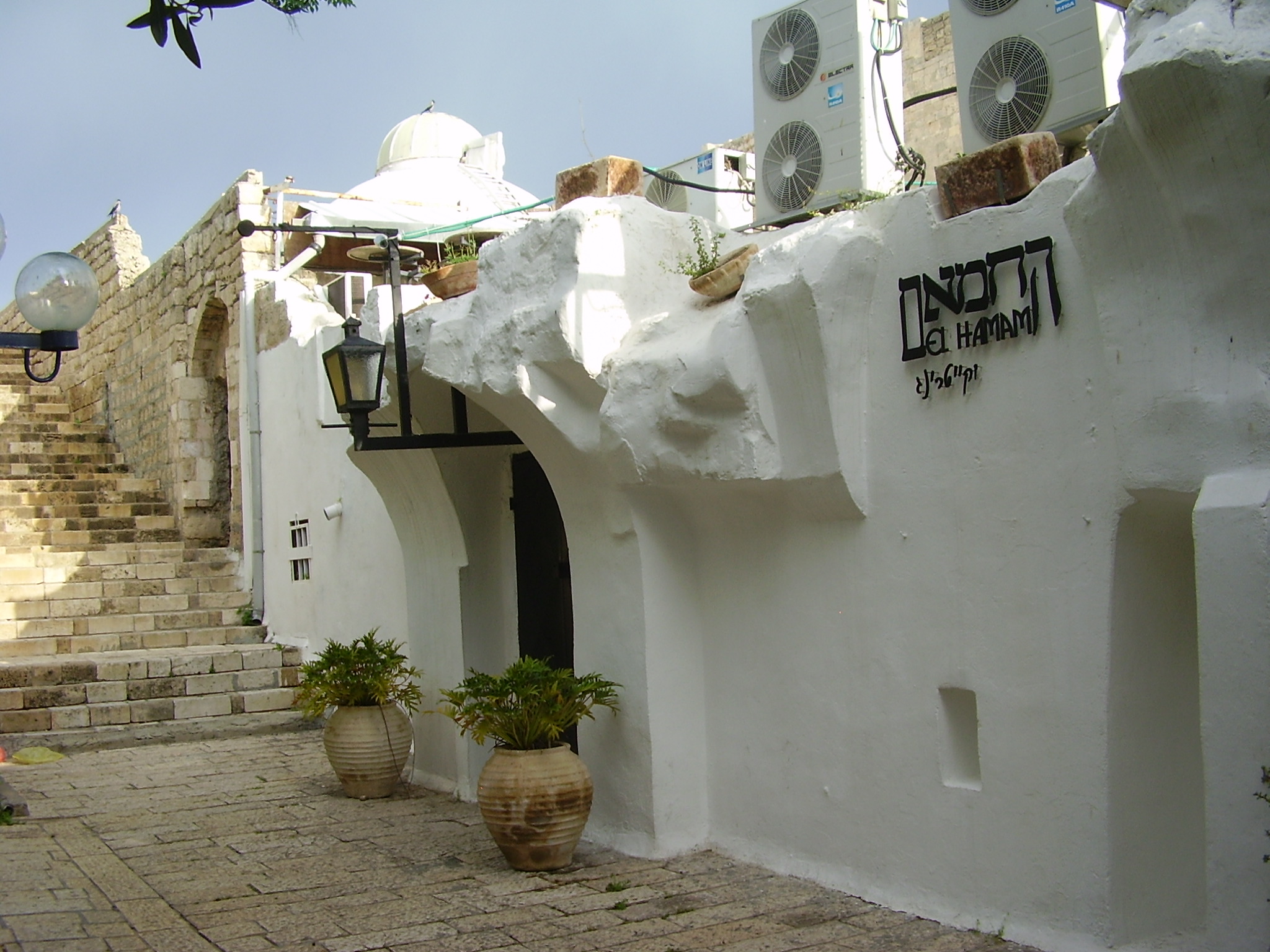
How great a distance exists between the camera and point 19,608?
12180 millimetres

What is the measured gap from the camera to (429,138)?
16.2 meters

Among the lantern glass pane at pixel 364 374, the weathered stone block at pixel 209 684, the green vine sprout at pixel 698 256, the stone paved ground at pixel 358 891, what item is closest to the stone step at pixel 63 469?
the weathered stone block at pixel 209 684

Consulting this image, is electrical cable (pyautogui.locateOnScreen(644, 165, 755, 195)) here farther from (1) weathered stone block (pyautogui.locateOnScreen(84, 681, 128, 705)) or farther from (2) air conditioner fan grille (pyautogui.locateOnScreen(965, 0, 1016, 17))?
(1) weathered stone block (pyautogui.locateOnScreen(84, 681, 128, 705))

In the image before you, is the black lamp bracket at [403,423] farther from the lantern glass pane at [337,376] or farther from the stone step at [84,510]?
the stone step at [84,510]

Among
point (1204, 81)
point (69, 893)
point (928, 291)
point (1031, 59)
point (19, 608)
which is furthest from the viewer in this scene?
point (19, 608)

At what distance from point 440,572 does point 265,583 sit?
5.26m

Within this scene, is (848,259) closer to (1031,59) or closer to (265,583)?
(1031,59)

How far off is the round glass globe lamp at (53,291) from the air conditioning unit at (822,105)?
10.7 feet

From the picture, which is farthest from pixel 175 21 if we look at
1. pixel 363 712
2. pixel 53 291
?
pixel 363 712

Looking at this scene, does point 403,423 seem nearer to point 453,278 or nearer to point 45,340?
point 453,278

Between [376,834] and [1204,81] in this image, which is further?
[376,834]

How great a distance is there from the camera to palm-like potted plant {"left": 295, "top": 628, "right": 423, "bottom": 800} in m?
7.68

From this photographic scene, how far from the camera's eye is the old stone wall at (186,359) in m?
13.4

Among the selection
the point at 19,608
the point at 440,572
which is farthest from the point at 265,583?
the point at 440,572
